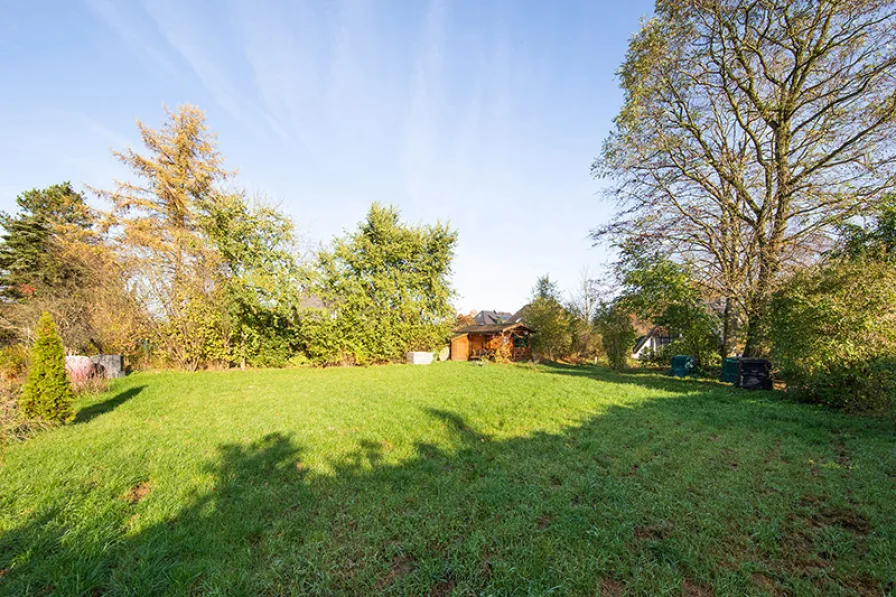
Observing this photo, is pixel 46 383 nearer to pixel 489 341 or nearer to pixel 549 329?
pixel 489 341

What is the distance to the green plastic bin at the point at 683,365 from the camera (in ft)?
42.2

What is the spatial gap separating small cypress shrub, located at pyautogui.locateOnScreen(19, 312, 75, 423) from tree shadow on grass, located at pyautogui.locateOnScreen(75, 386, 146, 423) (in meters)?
0.58

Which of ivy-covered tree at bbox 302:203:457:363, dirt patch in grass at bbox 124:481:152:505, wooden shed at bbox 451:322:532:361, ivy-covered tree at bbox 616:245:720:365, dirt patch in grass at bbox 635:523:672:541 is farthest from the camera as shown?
wooden shed at bbox 451:322:532:361

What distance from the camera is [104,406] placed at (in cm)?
615

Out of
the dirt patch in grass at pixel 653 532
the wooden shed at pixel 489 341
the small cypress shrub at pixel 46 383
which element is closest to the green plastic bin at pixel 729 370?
the dirt patch in grass at pixel 653 532

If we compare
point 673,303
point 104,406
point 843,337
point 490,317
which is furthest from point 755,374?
point 490,317

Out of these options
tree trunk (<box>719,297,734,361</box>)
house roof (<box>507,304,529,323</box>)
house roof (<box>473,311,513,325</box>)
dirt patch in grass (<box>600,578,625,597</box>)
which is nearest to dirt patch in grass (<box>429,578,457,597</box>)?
dirt patch in grass (<box>600,578,625,597</box>)

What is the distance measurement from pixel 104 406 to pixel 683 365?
1782 cm

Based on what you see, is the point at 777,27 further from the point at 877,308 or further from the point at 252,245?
the point at 252,245

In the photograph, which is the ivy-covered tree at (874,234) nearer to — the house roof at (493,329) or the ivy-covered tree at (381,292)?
the ivy-covered tree at (381,292)

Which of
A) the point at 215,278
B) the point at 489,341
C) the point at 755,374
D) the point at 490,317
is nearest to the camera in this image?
the point at 755,374

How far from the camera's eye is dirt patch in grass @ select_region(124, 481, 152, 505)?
2.89 meters

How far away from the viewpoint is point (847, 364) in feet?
20.0

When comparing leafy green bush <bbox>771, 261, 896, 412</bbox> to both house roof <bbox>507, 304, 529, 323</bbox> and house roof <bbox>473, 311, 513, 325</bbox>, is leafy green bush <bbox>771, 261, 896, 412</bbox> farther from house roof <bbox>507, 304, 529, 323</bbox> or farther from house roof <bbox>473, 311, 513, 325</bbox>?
house roof <bbox>473, 311, 513, 325</bbox>
